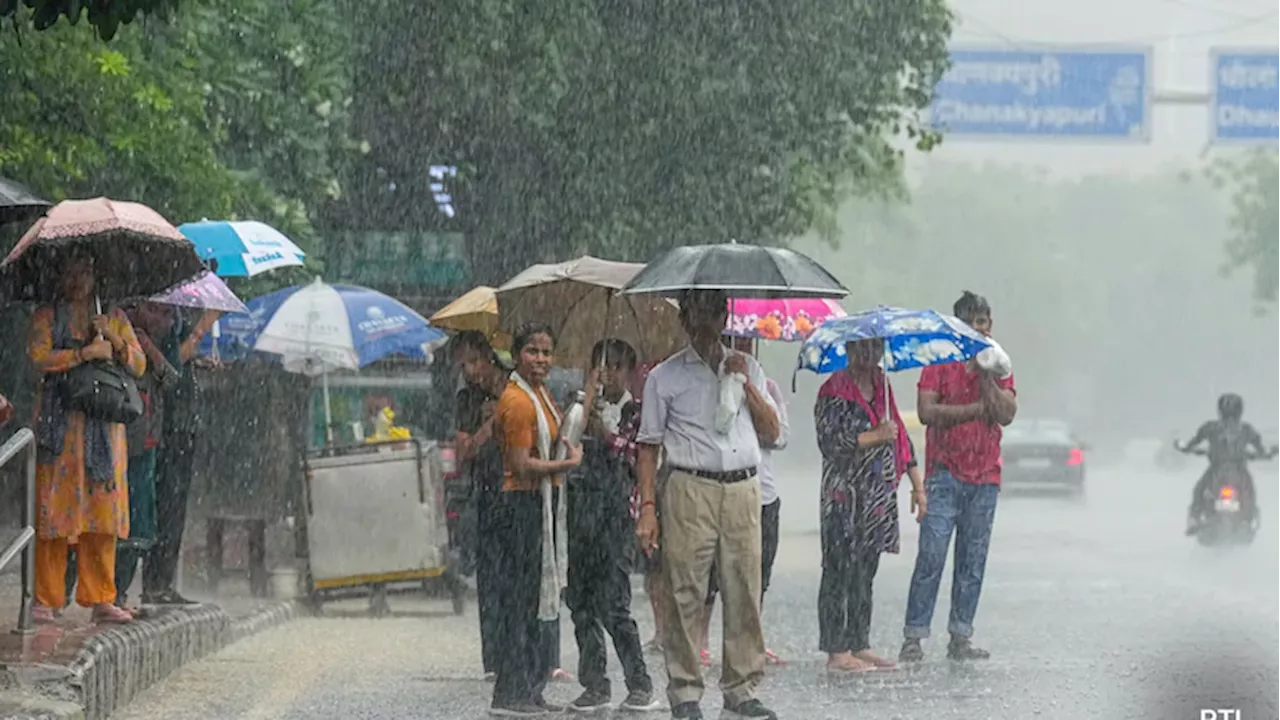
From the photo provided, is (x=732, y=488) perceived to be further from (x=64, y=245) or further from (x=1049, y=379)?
(x=1049, y=379)

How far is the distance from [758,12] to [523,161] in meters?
2.75

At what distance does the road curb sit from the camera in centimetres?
971

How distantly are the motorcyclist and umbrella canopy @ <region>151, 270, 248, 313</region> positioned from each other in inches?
493

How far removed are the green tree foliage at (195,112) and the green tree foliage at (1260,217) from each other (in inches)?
1774

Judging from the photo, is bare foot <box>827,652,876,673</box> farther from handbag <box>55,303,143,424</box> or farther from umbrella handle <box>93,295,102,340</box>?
umbrella handle <box>93,295,102,340</box>

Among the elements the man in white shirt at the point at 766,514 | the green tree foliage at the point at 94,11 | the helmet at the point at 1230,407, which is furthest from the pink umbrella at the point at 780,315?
the helmet at the point at 1230,407

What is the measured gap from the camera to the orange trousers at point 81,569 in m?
11.0

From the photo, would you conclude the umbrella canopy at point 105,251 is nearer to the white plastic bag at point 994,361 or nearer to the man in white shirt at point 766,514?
the man in white shirt at point 766,514

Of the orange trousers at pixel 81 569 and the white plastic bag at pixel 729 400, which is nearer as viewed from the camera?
the white plastic bag at pixel 729 400

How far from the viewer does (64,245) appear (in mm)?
10992

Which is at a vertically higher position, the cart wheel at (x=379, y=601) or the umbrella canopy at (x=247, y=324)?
the umbrella canopy at (x=247, y=324)

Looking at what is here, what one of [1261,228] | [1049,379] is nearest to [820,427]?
[1261,228]


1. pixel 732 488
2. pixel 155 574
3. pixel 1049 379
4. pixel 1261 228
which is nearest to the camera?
pixel 732 488

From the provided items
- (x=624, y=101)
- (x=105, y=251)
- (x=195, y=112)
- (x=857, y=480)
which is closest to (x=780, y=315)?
(x=857, y=480)
